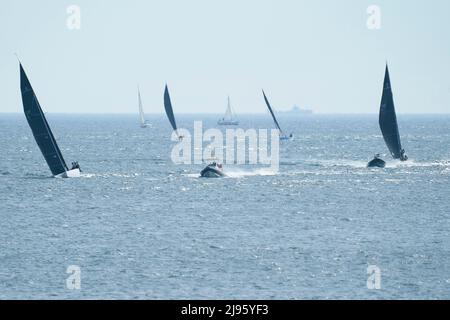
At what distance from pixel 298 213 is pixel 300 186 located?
70.4ft

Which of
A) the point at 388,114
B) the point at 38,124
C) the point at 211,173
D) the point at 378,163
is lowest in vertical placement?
the point at 211,173

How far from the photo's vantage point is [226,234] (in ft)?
217

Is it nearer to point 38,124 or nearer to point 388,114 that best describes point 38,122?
point 38,124

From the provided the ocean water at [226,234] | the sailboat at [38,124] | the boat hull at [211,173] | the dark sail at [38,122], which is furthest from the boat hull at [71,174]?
the boat hull at [211,173]

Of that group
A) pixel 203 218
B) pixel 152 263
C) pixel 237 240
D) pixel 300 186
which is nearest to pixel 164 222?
pixel 203 218

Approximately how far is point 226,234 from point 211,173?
4195cm

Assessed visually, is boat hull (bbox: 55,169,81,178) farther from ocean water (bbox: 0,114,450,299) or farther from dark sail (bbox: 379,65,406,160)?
dark sail (bbox: 379,65,406,160)

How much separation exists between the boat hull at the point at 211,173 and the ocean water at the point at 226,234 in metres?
1.79

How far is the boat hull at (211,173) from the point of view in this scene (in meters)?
107

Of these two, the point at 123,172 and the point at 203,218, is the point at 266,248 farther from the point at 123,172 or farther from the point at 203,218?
the point at 123,172

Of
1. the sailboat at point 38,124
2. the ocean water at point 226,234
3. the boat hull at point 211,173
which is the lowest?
the ocean water at point 226,234

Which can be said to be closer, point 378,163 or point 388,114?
point 388,114

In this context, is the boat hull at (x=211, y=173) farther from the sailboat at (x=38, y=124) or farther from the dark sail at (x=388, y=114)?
the dark sail at (x=388, y=114)

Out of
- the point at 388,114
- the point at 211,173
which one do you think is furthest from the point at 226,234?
the point at 388,114
